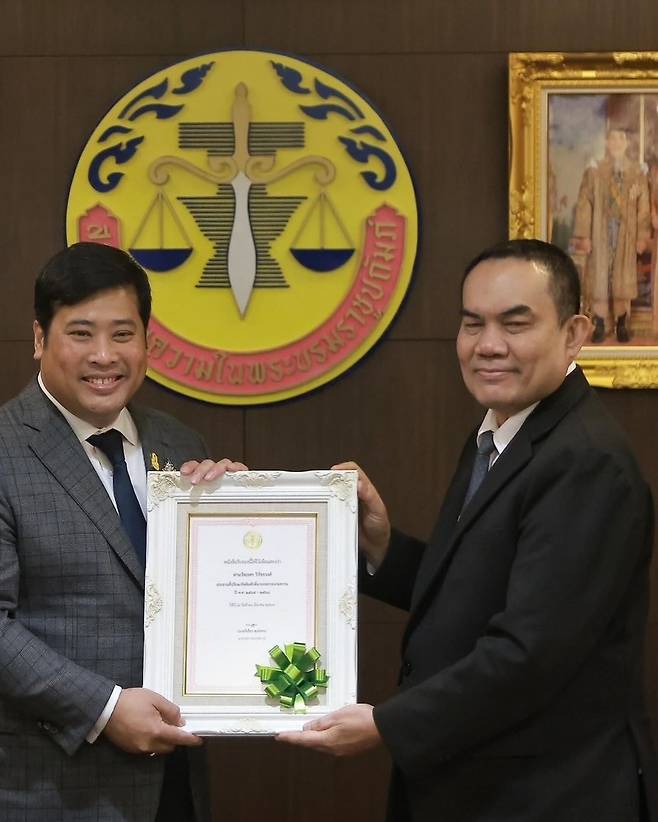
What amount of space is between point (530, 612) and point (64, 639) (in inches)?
32.1

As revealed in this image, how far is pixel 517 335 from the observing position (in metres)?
2.02

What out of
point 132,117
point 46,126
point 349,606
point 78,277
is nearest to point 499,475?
point 349,606

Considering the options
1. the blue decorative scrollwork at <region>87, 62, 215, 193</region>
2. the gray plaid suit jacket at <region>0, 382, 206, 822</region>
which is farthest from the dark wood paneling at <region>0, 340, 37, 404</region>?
the gray plaid suit jacket at <region>0, 382, 206, 822</region>

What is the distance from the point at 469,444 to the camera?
230cm

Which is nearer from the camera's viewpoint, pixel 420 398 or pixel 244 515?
pixel 244 515

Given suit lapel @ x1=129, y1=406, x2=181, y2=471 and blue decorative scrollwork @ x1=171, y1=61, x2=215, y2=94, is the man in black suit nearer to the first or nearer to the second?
suit lapel @ x1=129, y1=406, x2=181, y2=471

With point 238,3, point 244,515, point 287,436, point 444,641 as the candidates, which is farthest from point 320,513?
point 238,3

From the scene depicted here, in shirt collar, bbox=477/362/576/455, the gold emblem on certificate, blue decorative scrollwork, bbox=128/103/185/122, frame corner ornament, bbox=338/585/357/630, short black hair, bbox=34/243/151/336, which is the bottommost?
frame corner ornament, bbox=338/585/357/630

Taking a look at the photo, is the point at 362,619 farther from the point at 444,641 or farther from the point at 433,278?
the point at 444,641

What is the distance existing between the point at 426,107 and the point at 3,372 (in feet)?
4.50

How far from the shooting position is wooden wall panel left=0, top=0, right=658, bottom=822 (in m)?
3.14

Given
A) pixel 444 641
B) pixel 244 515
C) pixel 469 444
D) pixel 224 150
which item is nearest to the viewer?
pixel 444 641

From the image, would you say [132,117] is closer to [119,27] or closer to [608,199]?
[119,27]

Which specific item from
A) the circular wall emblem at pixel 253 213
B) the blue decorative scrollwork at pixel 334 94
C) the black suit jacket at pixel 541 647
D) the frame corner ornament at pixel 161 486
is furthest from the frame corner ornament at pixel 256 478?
the blue decorative scrollwork at pixel 334 94
